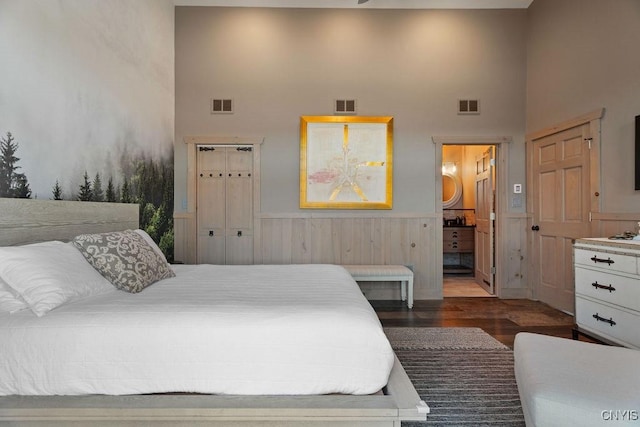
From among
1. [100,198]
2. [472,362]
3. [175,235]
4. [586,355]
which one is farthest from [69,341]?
[175,235]

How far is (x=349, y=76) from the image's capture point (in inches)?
172

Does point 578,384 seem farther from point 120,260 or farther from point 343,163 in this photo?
point 343,163

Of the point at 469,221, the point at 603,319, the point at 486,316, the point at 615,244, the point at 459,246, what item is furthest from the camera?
the point at 469,221

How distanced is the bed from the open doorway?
3.67 m

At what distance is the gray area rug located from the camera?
1.86 metres

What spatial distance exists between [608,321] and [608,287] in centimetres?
25

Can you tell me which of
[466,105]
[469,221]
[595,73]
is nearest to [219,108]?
[466,105]

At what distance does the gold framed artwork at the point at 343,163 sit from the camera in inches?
171

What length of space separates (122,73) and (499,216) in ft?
15.0

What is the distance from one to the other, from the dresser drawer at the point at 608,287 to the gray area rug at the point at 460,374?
78cm

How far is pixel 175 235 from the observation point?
437 centimetres

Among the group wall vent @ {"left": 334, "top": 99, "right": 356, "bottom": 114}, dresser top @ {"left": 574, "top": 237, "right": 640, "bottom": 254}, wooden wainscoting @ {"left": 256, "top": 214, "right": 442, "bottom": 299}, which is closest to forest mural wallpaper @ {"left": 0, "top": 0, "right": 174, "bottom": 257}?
wooden wainscoting @ {"left": 256, "top": 214, "right": 442, "bottom": 299}

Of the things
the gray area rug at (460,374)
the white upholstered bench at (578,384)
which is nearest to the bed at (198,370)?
the white upholstered bench at (578,384)

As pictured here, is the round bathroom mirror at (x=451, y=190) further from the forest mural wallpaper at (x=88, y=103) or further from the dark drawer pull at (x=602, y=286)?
the forest mural wallpaper at (x=88, y=103)
